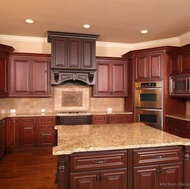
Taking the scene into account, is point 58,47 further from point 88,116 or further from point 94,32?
point 88,116

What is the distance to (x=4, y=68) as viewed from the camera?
3.75m

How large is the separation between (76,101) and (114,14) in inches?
95.7

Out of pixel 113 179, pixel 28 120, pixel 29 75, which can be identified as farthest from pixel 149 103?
pixel 29 75

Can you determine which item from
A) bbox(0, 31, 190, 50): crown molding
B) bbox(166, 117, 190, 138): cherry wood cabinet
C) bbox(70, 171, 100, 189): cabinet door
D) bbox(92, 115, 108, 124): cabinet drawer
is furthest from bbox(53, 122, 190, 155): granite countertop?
bbox(0, 31, 190, 50): crown molding

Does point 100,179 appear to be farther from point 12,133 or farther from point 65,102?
point 65,102

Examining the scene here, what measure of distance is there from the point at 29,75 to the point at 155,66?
3020mm

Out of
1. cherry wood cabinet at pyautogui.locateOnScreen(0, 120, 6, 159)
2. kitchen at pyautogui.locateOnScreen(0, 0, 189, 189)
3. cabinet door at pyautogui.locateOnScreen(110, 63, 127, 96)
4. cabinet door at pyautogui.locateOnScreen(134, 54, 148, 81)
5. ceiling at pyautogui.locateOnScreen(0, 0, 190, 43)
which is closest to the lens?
ceiling at pyautogui.locateOnScreen(0, 0, 190, 43)

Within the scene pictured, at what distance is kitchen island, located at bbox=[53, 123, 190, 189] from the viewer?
1551 millimetres

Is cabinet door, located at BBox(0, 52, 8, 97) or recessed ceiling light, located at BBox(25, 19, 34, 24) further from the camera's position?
cabinet door, located at BBox(0, 52, 8, 97)

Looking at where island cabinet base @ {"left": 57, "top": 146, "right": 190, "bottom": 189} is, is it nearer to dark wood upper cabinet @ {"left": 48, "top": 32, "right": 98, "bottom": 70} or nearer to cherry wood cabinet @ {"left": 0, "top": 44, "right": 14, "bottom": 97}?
dark wood upper cabinet @ {"left": 48, "top": 32, "right": 98, "bottom": 70}

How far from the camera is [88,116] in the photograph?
4.04m

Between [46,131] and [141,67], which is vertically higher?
[141,67]

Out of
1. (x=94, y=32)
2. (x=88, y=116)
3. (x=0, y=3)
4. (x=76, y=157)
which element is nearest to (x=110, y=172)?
(x=76, y=157)

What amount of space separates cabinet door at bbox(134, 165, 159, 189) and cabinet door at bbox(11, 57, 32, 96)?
3.22m
